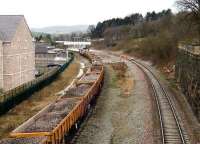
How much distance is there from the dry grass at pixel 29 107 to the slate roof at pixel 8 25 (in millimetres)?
7148

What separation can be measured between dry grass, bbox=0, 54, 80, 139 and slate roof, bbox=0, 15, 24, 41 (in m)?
7.15

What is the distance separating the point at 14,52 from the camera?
1863 inches

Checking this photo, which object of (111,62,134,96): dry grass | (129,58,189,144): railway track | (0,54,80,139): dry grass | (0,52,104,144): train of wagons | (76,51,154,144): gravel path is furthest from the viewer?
(111,62,134,96): dry grass

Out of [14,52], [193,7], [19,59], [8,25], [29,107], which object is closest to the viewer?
[29,107]

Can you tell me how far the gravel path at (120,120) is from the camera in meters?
24.2

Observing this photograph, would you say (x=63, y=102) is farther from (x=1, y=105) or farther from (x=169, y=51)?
(x=169, y=51)

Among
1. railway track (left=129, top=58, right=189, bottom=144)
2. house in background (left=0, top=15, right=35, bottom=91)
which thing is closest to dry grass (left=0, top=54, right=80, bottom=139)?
house in background (left=0, top=15, right=35, bottom=91)

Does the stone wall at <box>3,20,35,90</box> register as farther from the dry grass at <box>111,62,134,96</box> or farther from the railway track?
the railway track

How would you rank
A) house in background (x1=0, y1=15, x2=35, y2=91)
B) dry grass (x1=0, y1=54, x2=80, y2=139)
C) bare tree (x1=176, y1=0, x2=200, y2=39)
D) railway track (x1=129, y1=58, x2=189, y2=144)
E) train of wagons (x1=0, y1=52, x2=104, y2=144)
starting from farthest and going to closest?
bare tree (x1=176, y1=0, x2=200, y2=39) < house in background (x1=0, y1=15, x2=35, y2=91) < dry grass (x1=0, y1=54, x2=80, y2=139) < railway track (x1=129, y1=58, x2=189, y2=144) < train of wagons (x1=0, y1=52, x2=104, y2=144)

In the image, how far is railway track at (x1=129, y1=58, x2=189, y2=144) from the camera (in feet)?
78.0

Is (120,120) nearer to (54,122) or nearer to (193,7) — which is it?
(54,122)

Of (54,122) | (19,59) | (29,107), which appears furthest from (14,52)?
(54,122)

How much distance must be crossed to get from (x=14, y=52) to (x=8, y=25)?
10.7 ft

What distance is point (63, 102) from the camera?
28.6m
